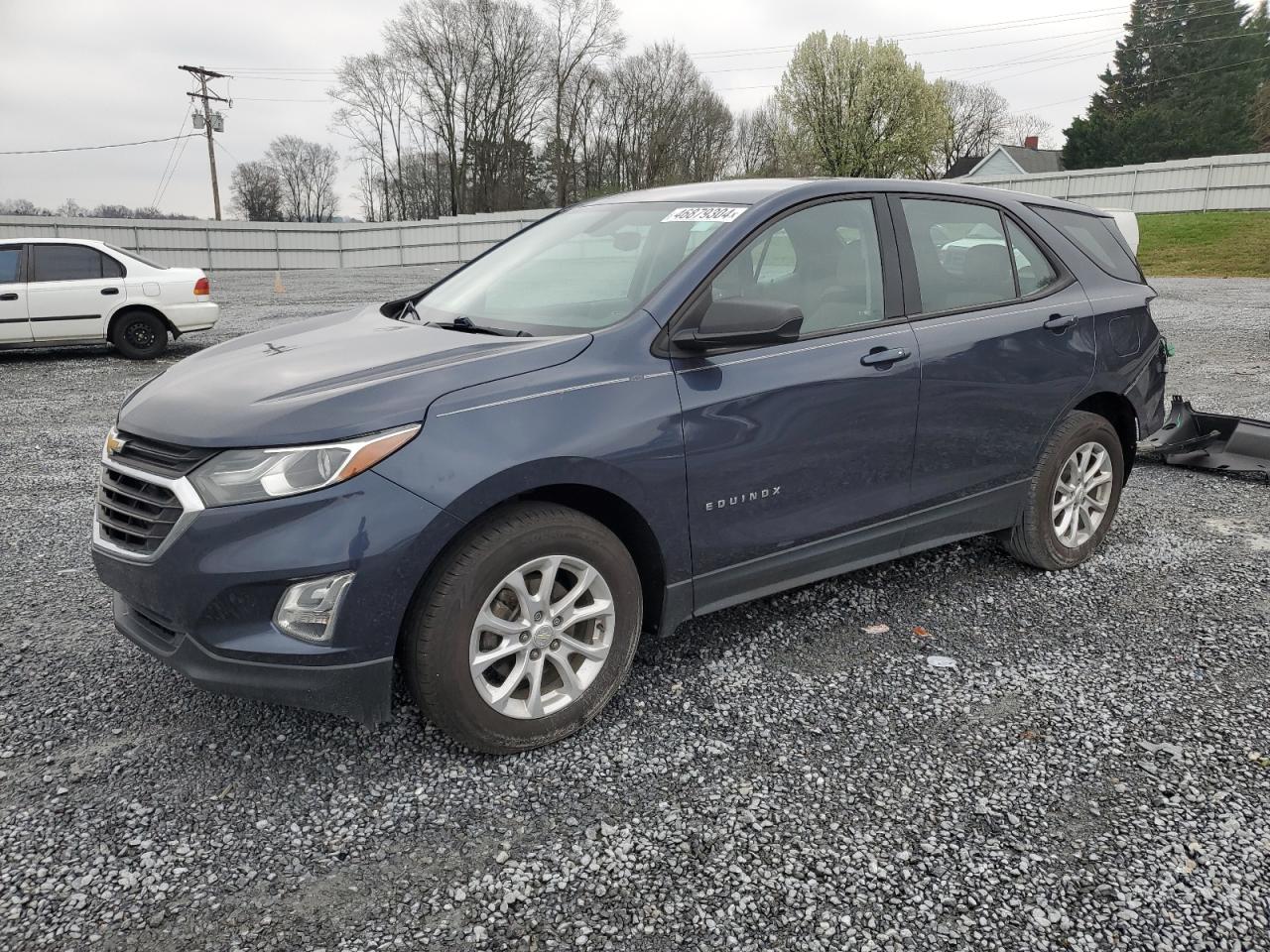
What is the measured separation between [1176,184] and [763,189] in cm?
3477

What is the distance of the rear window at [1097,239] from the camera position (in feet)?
14.6

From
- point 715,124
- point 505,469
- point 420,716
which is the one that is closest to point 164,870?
point 420,716

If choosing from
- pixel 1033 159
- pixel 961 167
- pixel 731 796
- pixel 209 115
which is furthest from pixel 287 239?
pixel 961 167

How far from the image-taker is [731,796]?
272cm

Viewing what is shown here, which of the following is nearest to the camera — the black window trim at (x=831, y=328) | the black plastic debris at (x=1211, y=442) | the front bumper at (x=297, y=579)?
the front bumper at (x=297, y=579)

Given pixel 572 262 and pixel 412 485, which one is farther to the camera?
pixel 572 262

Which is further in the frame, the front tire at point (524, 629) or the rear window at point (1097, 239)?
the rear window at point (1097, 239)

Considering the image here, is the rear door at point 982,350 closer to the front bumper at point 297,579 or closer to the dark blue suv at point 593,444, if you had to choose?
the dark blue suv at point 593,444

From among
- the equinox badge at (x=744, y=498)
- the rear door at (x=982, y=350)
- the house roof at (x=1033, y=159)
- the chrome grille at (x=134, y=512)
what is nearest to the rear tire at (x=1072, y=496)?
the rear door at (x=982, y=350)

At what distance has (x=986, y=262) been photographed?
161 inches

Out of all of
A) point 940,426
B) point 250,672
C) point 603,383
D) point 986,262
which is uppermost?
point 986,262

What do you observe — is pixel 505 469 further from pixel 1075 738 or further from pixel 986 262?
pixel 986 262

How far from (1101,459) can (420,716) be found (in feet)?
11.1

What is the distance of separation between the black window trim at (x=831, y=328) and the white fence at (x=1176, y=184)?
98.7 ft
